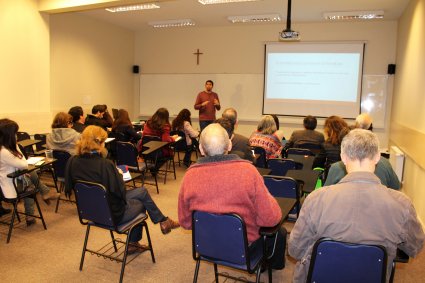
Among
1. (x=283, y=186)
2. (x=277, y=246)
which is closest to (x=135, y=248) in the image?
(x=277, y=246)

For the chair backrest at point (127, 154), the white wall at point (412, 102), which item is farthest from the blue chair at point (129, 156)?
the white wall at point (412, 102)

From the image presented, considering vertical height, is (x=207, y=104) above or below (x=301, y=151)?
above

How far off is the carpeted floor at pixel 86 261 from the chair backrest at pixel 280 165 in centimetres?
104

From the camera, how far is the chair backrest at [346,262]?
1.65 m

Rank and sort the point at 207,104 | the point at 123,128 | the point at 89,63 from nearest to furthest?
the point at 123,128, the point at 207,104, the point at 89,63

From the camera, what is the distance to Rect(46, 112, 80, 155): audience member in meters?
4.48

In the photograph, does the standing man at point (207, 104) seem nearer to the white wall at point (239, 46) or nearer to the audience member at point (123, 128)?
the white wall at point (239, 46)

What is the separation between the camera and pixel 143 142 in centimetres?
565

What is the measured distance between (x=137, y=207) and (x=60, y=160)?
1.71m

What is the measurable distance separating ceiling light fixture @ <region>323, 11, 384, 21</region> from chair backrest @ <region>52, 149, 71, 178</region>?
5.73m

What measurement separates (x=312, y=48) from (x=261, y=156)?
4.77 metres

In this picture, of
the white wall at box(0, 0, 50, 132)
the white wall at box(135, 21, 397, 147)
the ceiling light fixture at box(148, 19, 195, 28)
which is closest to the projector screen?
the white wall at box(135, 21, 397, 147)

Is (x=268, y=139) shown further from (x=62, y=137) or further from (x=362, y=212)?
(x=362, y=212)

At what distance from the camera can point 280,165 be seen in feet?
13.0
